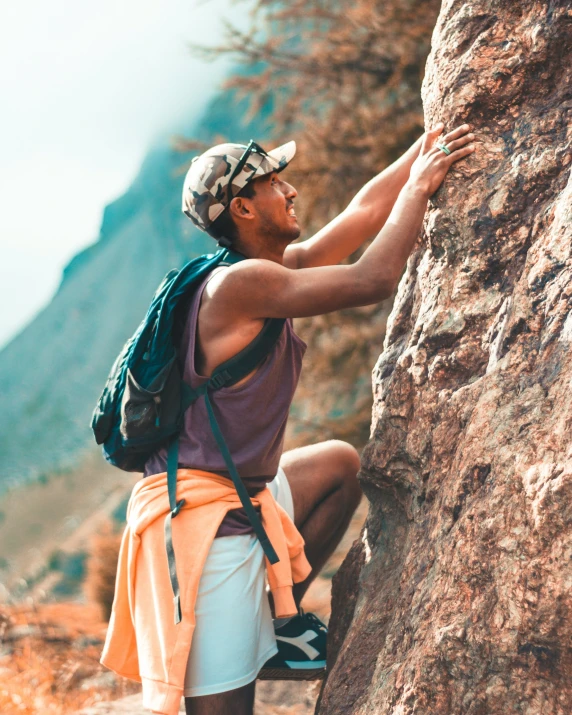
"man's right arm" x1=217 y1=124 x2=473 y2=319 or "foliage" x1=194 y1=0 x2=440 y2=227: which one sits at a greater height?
"foliage" x1=194 y1=0 x2=440 y2=227

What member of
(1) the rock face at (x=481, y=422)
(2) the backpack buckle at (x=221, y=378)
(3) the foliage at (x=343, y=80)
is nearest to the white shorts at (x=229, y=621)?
(1) the rock face at (x=481, y=422)

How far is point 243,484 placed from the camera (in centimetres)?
255

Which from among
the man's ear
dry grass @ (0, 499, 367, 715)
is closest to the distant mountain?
dry grass @ (0, 499, 367, 715)

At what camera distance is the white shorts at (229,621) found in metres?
2.37

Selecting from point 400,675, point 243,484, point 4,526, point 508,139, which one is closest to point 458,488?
point 400,675

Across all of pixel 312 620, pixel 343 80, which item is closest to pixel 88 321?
pixel 343 80

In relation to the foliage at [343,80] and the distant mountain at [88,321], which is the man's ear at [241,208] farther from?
the distant mountain at [88,321]

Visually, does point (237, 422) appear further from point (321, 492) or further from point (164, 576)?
point (321, 492)

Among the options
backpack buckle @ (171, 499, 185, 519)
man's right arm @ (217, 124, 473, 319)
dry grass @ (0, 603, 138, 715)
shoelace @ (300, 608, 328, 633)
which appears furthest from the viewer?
dry grass @ (0, 603, 138, 715)

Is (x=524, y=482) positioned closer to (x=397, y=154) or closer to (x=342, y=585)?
(x=342, y=585)

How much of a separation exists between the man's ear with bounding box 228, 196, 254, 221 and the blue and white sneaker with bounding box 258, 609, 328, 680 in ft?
4.65

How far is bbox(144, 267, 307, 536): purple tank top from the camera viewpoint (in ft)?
8.26

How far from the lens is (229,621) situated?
95.0 inches

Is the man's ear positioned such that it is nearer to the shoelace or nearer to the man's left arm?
the man's left arm
